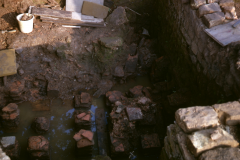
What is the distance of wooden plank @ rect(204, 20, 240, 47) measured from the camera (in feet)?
13.5

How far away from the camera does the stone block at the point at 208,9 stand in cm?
462

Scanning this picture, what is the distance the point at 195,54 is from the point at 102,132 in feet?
8.91

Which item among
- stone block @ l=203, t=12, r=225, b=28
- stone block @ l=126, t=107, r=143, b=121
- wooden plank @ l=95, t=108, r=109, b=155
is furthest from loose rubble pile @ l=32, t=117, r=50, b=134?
stone block @ l=203, t=12, r=225, b=28

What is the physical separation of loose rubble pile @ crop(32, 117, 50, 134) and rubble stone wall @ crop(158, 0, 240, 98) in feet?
10.7

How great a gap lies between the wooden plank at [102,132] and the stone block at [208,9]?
10.3ft

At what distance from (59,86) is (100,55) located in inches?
52.6

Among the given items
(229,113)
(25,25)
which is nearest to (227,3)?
(229,113)

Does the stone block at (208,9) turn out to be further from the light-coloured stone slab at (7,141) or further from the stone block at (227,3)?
the light-coloured stone slab at (7,141)

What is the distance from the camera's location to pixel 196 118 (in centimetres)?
290

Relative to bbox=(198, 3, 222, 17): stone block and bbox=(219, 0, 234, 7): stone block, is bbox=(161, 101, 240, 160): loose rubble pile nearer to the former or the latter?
bbox=(198, 3, 222, 17): stone block

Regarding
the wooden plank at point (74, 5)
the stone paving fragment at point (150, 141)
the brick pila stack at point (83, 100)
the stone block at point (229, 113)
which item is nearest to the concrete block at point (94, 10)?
the wooden plank at point (74, 5)

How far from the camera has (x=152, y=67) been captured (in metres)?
6.29

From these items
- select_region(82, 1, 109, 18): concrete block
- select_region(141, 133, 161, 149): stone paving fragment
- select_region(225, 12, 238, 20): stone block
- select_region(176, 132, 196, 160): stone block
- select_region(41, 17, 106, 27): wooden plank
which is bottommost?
select_region(141, 133, 161, 149): stone paving fragment

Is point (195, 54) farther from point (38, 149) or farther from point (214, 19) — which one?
point (38, 149)
